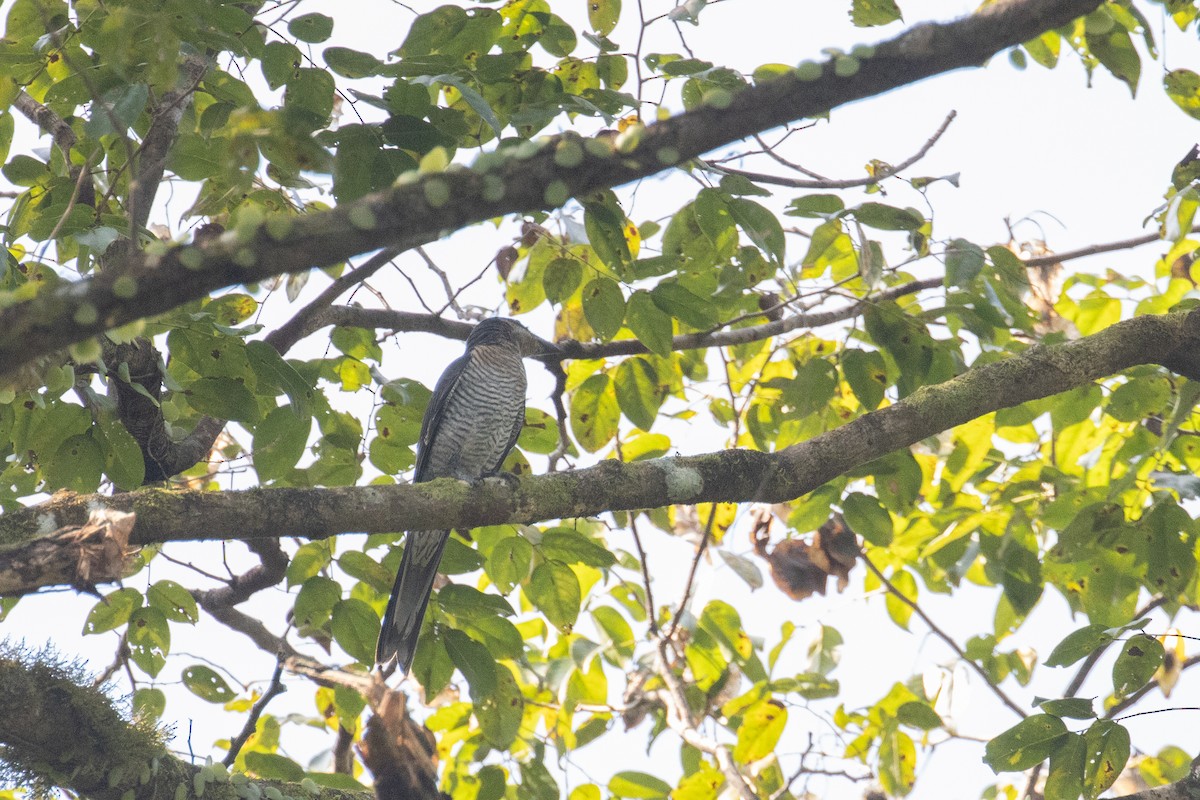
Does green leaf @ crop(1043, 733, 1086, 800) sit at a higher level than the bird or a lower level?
lower

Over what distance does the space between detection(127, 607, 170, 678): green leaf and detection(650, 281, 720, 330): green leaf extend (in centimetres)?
205

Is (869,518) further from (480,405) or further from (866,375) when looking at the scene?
(480,405)

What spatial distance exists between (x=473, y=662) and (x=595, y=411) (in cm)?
118

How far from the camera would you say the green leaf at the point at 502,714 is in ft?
12.5

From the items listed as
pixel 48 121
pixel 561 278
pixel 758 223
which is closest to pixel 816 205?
pixel 758 223

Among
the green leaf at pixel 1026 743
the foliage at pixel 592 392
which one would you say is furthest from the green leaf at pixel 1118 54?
the green leaf at pixel 1026 743

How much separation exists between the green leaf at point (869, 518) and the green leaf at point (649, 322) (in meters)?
1.01

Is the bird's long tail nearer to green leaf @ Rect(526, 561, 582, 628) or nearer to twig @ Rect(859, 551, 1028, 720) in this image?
green leaf @ Rect(526, 561, 582, 628)

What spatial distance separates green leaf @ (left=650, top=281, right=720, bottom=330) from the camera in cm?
326

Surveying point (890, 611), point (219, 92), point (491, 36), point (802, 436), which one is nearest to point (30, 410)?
point (219, 92)

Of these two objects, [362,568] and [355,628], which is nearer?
[355,628]

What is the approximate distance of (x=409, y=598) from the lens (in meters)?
3.82

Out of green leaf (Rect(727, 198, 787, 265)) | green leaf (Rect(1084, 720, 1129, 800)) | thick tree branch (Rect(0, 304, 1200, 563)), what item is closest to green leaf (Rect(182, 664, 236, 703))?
thick tree branch (Rect(0, 304, 1200, 563))

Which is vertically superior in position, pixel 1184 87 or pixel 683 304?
pixel 1184 87
